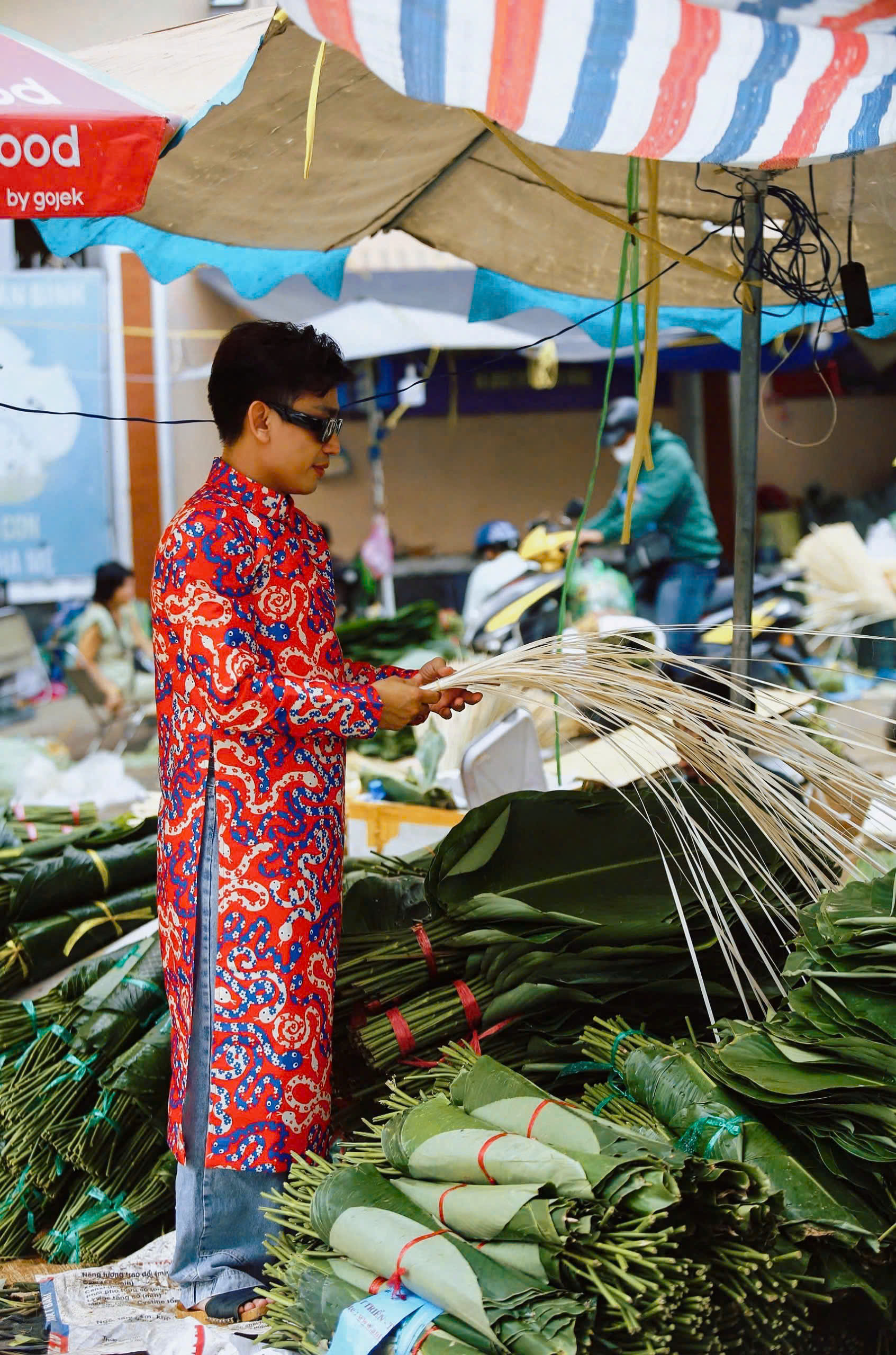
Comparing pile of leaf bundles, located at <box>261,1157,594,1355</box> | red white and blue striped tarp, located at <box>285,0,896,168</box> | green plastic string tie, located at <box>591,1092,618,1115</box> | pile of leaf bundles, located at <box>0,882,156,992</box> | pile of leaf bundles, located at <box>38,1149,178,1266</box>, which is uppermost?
red white and blue striped tarp, located at <box>285,0,896,168</box>

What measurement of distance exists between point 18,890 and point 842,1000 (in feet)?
6.36

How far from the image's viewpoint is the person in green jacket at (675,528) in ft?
20.8

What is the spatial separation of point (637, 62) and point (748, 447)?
1545mm

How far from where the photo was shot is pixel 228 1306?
1978 mm

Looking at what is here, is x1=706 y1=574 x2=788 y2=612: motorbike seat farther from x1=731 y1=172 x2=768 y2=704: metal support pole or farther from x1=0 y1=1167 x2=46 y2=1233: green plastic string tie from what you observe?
x1=0 y1=1167 x2=46 y2=1233: green plastic string tie

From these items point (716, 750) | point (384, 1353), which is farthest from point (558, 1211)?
point (716, 750)

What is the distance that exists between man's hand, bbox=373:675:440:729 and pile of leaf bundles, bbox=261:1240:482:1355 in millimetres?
772

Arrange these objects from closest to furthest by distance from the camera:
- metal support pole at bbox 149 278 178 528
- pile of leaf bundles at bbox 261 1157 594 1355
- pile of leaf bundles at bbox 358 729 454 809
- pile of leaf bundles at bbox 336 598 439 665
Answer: pile of leaf bundles at bbox 261 1157 594 1355 → pile of leaf bundles at bbox 358 729 454 809 → pile of leaf bundles at bbox 336 598 439 665 → metal support pole at bbox 149 278 178 528

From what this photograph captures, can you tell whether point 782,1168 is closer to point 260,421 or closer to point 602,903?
point 602,903

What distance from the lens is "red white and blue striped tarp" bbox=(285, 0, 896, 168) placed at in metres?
1.45

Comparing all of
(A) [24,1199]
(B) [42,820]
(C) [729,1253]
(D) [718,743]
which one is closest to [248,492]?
(D) [718,743]

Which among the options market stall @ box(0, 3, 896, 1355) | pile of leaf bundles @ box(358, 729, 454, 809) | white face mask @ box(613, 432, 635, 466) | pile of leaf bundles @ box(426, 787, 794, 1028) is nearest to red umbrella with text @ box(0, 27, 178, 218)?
market stall @ box(0, 3, 896, 1355)

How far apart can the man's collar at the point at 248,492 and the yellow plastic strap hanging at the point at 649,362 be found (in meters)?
0.71

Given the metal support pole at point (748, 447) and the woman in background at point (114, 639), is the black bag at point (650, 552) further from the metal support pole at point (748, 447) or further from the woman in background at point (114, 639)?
the metal support pole at point (748, 447)
